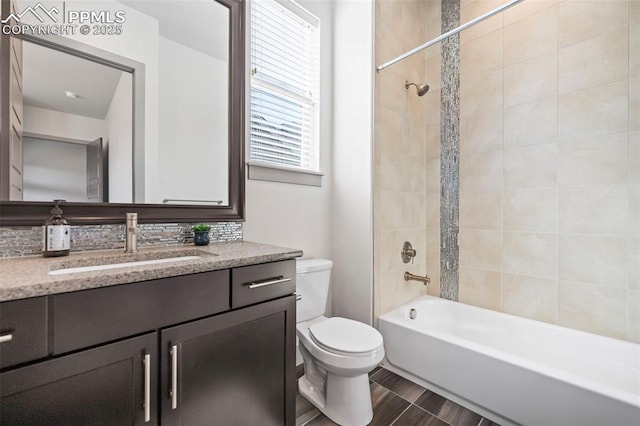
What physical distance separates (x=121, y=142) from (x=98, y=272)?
2.39 ft

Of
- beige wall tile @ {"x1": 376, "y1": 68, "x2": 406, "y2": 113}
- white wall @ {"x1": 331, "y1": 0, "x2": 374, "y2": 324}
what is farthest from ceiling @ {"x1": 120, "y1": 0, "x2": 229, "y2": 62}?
beige wall tile @ {"x1": 376, "y1": 68, "x2": 406, "y2": 113}

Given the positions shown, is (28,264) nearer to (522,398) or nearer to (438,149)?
(522,398)

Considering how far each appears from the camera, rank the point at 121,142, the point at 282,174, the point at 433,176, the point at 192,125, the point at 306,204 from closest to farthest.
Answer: the point at 121,142, the point at 192,125, the point at 282,174, the point at 306,204, the point at 433,176

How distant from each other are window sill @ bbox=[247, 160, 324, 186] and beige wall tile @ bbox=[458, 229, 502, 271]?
125 cm

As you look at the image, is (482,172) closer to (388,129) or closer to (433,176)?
(433,176)

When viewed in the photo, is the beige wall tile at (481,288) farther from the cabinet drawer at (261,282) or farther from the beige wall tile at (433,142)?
the cabinet drawer at (261,282)

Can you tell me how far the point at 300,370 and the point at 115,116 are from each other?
1818 millimetres

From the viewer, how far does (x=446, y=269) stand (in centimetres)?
235

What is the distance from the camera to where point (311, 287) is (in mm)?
1742

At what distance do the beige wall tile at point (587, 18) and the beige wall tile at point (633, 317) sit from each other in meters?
1.55

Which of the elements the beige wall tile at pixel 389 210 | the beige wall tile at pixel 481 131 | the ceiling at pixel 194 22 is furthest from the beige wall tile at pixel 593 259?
the ceiling at pixel 194 22

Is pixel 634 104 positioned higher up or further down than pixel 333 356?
higher up

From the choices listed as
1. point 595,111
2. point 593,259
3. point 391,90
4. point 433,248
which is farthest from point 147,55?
point 593,259

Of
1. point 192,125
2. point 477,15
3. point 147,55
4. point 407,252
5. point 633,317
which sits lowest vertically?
point 633,317
